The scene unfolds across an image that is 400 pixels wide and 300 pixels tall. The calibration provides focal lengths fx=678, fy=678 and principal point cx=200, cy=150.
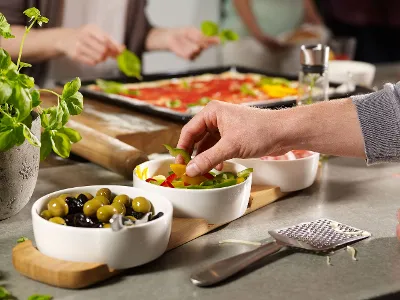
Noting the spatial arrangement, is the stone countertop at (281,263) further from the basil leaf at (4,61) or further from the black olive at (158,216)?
the basil leaf at (4,61)

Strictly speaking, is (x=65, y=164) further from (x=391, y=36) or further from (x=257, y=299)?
(x=391, y=36)

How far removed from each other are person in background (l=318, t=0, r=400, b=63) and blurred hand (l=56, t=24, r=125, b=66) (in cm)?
318

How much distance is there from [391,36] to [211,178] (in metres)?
4.46

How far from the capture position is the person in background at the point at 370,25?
5.32 m

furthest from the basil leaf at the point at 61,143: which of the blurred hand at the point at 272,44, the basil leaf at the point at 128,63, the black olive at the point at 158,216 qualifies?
the blurred hand at the point at 272,44

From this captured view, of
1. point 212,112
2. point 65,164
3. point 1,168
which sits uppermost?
point 212,112

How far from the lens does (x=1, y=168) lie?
1320mm

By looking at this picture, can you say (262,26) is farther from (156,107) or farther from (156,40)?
(156,107)

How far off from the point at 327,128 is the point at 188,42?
1821mm

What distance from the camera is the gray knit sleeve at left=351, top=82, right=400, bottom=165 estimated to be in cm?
133

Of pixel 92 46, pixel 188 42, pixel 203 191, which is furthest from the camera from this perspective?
pixel 188 42

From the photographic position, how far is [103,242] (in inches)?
44.3

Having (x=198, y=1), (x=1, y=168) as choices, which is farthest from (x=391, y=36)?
(x=1, y=168)

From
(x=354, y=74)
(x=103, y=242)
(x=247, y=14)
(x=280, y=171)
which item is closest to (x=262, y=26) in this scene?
(x=247, y=14)
